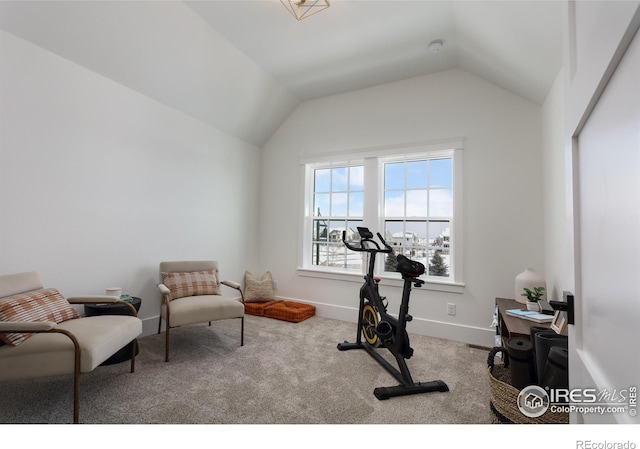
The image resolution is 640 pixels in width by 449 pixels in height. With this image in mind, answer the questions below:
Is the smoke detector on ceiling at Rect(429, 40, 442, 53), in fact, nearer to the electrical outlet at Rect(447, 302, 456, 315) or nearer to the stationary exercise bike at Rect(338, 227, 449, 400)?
the stationary exercise bike at Rect(338, 227, 449, 400)

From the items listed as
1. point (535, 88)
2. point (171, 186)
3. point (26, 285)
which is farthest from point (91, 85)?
point (535, 88)

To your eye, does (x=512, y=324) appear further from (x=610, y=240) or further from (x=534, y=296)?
(x=610, y=240)

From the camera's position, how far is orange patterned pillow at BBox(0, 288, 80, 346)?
182cm

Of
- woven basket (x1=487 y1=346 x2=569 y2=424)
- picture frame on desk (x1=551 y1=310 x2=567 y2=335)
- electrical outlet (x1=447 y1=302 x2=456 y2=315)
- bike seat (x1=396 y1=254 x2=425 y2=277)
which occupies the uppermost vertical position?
bike seat (x1=396 y1=254 x2=425 y2=277)

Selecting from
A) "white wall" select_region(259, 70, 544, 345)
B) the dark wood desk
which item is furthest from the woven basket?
"white wall" select_region(259, 70, 544, 345)

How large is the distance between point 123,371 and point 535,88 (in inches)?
174

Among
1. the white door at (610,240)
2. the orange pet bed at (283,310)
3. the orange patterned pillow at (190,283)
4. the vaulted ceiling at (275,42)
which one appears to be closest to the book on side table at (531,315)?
the white door at (610,240)

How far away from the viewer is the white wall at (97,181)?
242cm

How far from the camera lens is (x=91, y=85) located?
9.44ft

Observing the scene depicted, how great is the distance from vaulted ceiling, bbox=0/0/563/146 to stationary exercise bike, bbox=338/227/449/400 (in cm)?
196

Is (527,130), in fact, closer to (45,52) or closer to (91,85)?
(91,85)

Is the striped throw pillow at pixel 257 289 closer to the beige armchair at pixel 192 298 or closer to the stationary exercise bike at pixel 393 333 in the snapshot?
the beige armchair at pixel 192 298

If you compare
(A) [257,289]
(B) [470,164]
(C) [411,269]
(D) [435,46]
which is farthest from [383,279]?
(D) [435,46]

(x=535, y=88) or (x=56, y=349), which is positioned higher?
(x=535, y=88)
